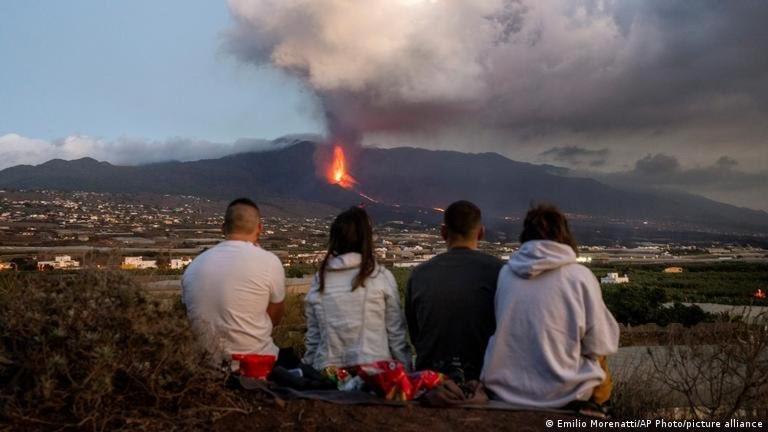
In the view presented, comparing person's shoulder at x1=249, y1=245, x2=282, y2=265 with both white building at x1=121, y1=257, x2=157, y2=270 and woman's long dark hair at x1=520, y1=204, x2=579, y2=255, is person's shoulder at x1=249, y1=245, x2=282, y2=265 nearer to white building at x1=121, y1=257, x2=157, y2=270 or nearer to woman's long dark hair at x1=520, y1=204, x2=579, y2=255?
woman's long dark hair at x1=520, y1=204, x2=579, y2=255

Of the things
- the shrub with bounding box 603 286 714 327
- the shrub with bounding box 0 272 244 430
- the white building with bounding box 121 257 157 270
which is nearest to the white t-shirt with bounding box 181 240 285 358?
the shrub with bounding box 0 272 244 430

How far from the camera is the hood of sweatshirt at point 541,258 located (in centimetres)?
458

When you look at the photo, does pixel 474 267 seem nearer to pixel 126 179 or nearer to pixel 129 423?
pixel 129 423

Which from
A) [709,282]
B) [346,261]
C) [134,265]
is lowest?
[709,282]

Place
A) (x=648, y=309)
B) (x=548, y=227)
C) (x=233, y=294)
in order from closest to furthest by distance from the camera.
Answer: (x=548, y=227)
(x=233, y=294)
(x=648, y=309)

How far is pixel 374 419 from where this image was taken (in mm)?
4324

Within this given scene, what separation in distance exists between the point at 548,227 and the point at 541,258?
315mm

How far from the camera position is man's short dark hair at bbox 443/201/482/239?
5438mm

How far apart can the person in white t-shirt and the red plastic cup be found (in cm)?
6

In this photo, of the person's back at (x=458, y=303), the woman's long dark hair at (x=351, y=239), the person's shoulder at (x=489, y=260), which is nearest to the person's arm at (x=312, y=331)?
the woman's long dark hair at (x=351, y=239)

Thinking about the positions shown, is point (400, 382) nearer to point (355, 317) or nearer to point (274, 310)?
point (355, 317)

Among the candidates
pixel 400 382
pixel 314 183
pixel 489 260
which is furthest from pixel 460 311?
pixel 314 183

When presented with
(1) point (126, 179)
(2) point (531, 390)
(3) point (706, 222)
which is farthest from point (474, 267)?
(3) point (706, 222)

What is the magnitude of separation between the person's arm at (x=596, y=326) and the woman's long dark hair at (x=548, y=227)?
363 mm
